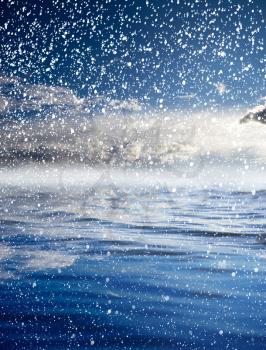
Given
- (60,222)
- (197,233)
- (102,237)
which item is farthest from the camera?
(60,222)

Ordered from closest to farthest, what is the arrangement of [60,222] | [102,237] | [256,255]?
1. [256,255]
2. [102,237]
3. [60,222]

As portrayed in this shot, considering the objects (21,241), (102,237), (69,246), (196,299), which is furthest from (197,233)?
(196,299)

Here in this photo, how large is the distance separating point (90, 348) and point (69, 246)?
743 cm

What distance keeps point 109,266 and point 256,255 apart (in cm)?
419

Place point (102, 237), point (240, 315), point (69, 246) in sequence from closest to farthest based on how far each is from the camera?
point (240, 315), point (69, 246), point (102, 237)

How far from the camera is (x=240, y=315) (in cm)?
581

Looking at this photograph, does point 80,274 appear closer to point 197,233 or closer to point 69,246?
point 69,246

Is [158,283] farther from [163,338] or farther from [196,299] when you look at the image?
[163,338]

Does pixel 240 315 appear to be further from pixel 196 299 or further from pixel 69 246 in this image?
pixel 69 246

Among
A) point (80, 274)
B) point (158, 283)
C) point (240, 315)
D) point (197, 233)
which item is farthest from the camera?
point (197, 233)

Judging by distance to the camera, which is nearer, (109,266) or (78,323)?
(78,323)

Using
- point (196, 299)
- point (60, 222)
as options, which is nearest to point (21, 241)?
point (60, 222)

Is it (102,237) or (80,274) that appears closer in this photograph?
(80,274)

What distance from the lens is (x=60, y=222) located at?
62.3 feet
